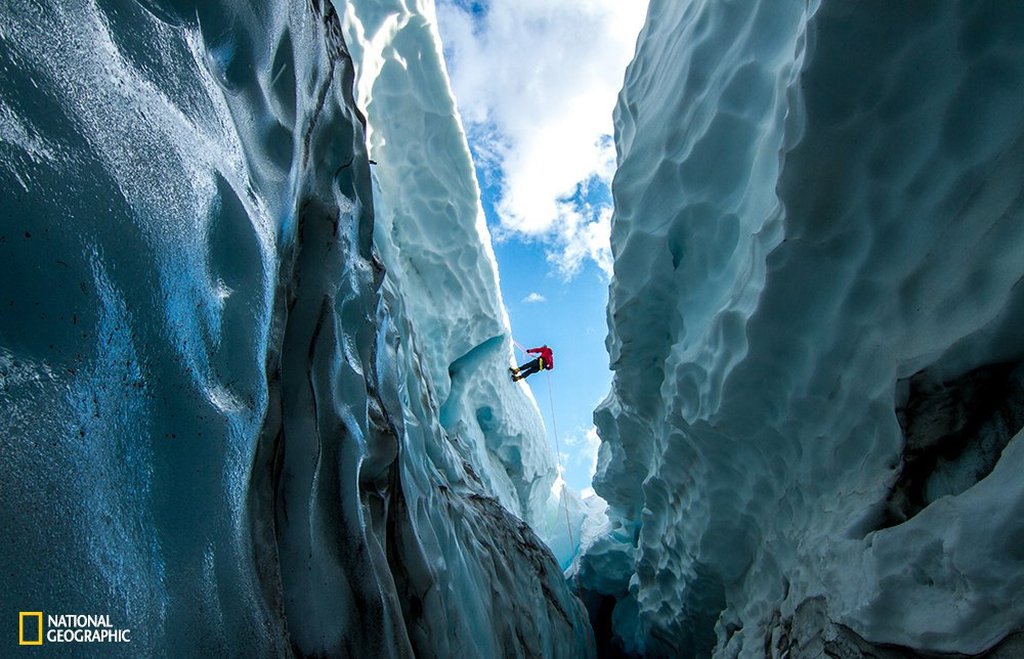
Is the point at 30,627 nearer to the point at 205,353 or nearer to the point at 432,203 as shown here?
the point at 205,353

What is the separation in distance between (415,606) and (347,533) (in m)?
0.47

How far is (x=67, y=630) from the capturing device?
64cm

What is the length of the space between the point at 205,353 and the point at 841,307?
1.77 meters

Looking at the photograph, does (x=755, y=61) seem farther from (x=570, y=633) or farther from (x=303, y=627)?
(x=570, y=633)

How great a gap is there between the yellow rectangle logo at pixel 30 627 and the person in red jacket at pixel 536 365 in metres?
7.11

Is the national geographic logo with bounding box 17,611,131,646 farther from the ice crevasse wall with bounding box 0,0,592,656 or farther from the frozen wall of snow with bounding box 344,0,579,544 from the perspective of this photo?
the frozen wall of snow with bounding box 344,0,579,544

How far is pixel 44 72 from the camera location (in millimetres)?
785

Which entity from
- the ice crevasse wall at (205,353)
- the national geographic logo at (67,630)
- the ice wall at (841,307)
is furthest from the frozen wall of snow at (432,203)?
the national geographic logo at (67,630)

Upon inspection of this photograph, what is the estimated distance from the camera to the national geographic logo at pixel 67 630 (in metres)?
0.61

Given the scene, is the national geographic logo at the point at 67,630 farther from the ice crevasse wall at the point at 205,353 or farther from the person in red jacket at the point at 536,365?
the person in red jacket at the point at 536,365

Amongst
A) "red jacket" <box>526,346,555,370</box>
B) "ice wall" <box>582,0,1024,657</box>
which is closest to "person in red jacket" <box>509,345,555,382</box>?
"red jacket" <box>526,346,555,370</box>

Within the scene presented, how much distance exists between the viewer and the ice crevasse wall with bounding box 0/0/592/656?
71cm

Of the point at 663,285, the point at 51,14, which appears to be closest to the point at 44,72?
the point at 51,14

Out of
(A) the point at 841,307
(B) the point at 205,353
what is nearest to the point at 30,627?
(B) the point at 205,353
